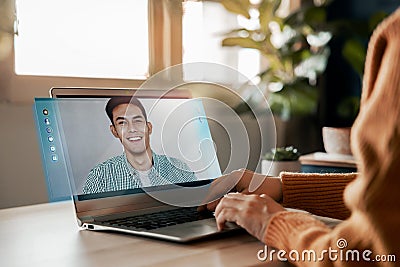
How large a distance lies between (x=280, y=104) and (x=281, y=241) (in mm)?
1484

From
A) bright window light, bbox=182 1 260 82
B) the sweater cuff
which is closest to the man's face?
the sweater cuff

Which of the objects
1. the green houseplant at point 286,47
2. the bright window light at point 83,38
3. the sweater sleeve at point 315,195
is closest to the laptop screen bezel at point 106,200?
the sweater sleeve at point 315,195

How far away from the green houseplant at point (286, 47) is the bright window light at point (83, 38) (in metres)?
0.42

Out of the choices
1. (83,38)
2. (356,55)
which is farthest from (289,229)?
(356,55)

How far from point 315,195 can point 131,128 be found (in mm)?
383

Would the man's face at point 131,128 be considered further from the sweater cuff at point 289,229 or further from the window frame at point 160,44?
the window frame at point 160,44

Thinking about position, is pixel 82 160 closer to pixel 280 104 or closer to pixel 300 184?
pixel 300 184

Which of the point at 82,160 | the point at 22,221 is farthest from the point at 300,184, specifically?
the point at 22,221

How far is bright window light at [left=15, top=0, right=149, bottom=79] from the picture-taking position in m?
1.55

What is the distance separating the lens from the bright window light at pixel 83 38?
1.55 m

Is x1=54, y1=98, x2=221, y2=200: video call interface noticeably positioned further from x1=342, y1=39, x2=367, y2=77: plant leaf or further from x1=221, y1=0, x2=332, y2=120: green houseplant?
x1=342, y1=39, x2=367, y2=77: plant leaf

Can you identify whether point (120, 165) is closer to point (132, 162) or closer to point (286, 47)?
point (132, 162)

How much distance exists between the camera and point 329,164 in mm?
1915

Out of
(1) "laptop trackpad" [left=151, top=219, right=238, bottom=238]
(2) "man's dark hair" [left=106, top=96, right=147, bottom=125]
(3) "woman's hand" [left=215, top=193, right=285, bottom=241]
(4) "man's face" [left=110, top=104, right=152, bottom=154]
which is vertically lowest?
(1) "laptop trackpad" [left=151, top=219, right=238, bottom=238]
